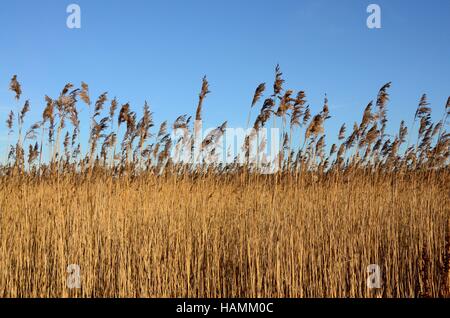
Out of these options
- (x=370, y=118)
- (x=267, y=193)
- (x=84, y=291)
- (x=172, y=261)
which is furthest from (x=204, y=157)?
(x=370, y=118)

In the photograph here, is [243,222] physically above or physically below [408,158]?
below

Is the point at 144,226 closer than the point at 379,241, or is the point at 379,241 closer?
the point at 144,226

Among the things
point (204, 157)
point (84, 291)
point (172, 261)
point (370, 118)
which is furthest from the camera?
point (370, 118)

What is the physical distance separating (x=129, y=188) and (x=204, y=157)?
945 millimetres

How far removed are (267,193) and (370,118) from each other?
2.11 meters

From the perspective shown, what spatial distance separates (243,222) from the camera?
461cm

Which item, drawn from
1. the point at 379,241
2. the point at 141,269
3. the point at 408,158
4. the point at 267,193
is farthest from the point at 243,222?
the point at 408,158

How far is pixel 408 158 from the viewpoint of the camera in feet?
20.5

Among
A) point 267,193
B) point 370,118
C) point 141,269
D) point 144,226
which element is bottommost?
point 141,269
